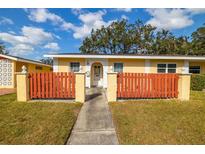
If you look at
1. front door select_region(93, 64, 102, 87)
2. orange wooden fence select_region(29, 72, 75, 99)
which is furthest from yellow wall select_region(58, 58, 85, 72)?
orange wooden fence select_region(29, 72, 75, 99)

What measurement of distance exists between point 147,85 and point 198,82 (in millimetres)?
6434

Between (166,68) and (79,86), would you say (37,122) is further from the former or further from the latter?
(166,68)

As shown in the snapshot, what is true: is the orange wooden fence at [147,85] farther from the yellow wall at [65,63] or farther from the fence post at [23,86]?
the yellow wall at [65,63]

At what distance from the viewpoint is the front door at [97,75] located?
13273 millimetres

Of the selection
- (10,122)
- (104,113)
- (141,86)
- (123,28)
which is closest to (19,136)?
(10,122)

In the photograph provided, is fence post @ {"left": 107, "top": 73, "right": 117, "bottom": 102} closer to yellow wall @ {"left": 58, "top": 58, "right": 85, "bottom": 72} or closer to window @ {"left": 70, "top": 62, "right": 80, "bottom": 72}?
yellow wall @ {"left": 58, "top": 58, "right": 85, "bottom": 72}

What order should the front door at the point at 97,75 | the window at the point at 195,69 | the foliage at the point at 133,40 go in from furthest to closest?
the foliage at the point at 133,40
the window at the point at 195,69
the front door at the point at 97,75

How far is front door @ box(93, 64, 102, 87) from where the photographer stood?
43.5ft

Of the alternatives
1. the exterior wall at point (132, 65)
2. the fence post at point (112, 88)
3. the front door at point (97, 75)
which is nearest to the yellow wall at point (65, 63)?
the front door at point (97, 75)

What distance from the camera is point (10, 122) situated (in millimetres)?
4727

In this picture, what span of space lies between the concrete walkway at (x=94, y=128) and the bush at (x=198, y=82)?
9.02 metres

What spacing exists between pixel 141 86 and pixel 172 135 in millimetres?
3998

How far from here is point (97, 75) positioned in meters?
13.4
